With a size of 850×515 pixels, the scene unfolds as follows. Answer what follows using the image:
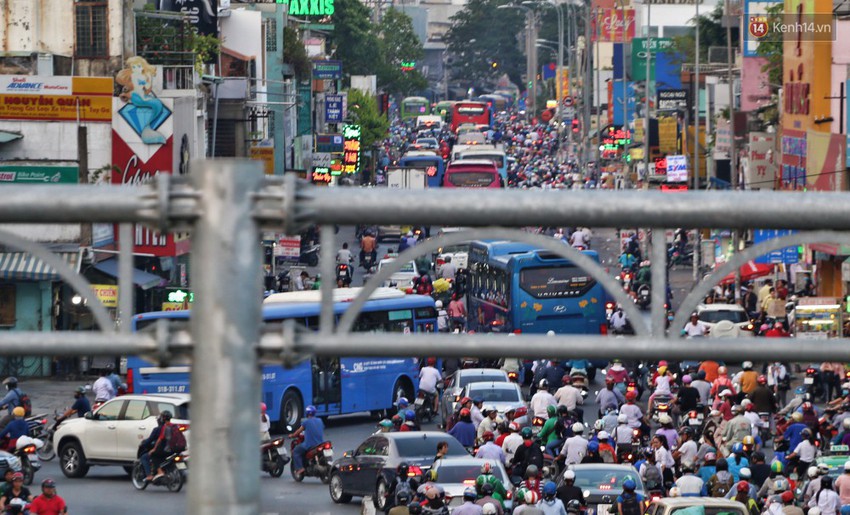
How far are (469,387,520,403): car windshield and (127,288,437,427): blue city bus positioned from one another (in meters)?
1.68

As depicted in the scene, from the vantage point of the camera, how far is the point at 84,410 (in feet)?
96.6

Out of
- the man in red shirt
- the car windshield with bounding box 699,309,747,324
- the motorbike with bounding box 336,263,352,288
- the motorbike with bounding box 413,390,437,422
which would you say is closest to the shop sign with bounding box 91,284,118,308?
the man in red shirt

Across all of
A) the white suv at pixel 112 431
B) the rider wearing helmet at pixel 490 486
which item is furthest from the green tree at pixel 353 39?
the rider wearing helmet at pixel 490 486

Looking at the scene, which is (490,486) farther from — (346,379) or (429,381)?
(346,379)

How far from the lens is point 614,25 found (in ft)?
447

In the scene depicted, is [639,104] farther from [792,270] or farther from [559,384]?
[559,384]

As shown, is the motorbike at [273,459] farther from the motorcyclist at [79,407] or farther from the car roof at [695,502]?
the car roof at [695,502]

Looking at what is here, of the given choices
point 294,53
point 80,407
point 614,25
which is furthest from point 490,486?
point 614,25

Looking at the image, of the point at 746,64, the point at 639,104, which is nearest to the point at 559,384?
the point at 746,64

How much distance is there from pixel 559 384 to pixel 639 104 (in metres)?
66.6

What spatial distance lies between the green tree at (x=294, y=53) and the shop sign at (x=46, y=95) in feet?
124

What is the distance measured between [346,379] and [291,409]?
136 cm

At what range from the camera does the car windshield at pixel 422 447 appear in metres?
25.4

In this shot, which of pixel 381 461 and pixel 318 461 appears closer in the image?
pixel 381 461
